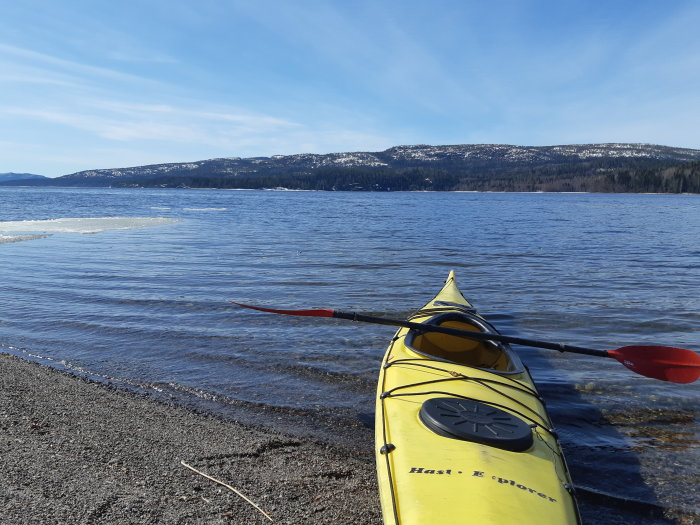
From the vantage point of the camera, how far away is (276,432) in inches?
230

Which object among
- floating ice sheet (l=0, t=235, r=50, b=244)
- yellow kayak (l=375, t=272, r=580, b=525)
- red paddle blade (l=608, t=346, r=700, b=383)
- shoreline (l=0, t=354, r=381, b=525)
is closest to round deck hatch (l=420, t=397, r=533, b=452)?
yellow kayak (l=375, t=272, r=580, b=525)

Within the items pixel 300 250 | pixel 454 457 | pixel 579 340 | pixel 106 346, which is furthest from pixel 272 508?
pixel 300 250

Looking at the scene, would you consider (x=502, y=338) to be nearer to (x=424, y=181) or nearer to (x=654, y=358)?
(x=654, y=358)

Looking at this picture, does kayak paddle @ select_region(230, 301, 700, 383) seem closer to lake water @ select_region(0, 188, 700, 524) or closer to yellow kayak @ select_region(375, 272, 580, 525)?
yellow kayak @ select_region(375, 272, 580, 525)

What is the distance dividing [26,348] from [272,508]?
6.37 m

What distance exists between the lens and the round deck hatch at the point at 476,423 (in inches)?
165

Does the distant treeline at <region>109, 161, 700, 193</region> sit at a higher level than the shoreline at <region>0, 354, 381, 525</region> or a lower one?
higher

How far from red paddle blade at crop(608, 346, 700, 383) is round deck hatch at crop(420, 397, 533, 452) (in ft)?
8.57

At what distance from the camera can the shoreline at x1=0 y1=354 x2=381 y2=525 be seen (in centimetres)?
406

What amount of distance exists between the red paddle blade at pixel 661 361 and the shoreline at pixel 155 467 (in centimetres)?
370

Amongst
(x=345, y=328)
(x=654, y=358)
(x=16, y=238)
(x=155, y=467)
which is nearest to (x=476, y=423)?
(x=155, y=467)

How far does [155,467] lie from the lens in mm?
4746

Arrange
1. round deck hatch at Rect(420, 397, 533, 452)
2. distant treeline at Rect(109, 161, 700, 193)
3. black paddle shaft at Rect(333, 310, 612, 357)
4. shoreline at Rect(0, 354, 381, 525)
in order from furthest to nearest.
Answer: distant treeline at Rect(109, 161, 700, 193) < black paddle shaft at Rect(333, 310, 612, 357) < round deck hatch at Rect(420, 397, 533, 452) < shoreline at Rect(0, 354, 381, 525)

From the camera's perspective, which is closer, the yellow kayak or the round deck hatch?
the yellow kayak
